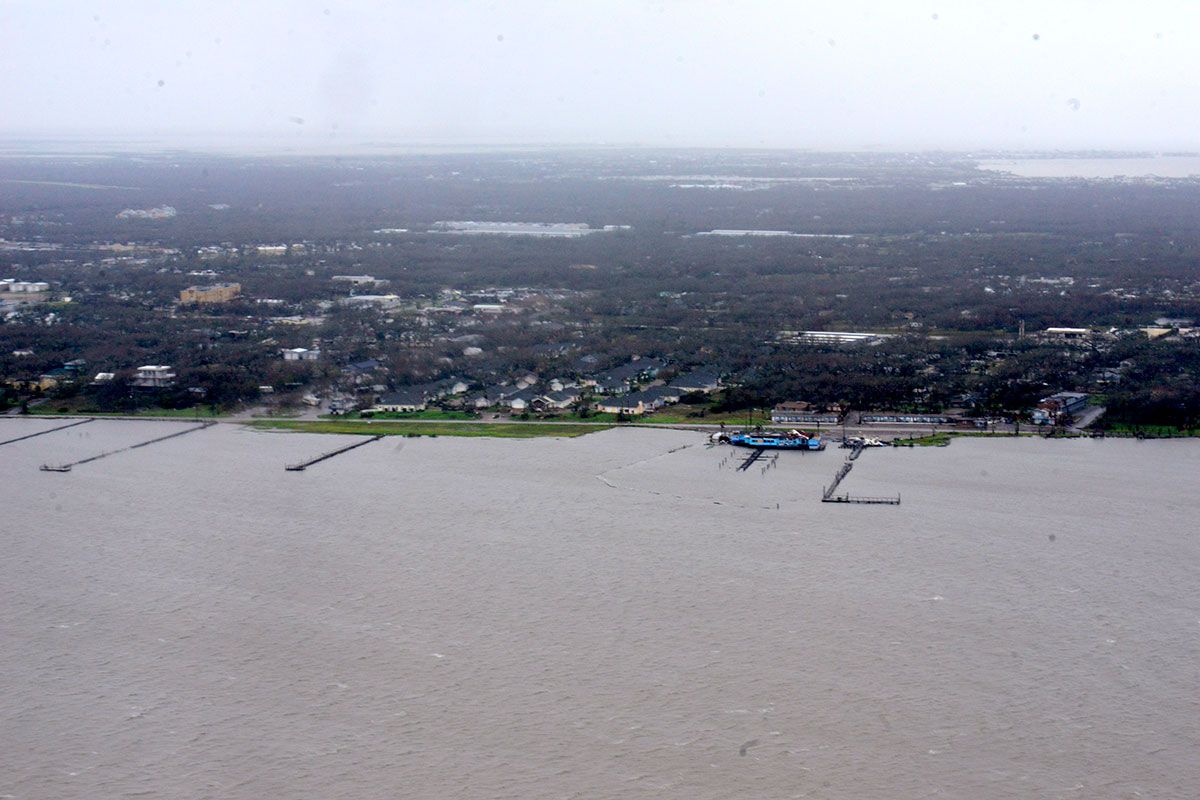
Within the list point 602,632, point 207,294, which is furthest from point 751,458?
point 207,294

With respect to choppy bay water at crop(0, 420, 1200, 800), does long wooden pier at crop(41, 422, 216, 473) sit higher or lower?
lower

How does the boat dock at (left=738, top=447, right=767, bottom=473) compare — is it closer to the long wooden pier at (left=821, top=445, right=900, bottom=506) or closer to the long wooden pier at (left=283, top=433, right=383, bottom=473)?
the long wooden pier at (left=821, top=445, right=900, bottom=506)

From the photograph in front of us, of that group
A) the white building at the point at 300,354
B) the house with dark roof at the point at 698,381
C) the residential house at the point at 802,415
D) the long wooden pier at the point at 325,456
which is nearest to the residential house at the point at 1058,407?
the residential house at the point at 802,415

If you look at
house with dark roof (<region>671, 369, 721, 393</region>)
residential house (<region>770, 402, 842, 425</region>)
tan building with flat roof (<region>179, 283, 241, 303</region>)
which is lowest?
tan building with flat roof (<region>179, 283, 241, 303</region>)

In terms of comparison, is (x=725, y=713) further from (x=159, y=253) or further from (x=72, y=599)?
(x=159, y=253)

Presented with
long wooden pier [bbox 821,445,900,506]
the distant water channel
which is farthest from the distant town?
the distant water channel

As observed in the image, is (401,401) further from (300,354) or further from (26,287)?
(26,287)
